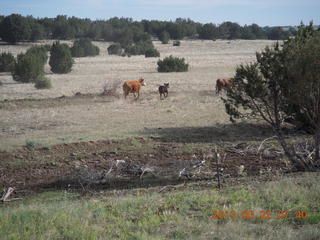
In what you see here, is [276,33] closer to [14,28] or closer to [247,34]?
[247,34]

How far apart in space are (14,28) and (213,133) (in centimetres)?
6067

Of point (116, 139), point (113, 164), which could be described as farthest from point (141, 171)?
point (116, 139)

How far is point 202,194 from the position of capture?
6836 millimetres

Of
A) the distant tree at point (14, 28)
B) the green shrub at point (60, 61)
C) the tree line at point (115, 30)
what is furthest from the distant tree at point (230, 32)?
the green shrub at point (60, 61)

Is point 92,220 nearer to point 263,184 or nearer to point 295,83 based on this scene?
point 263,184

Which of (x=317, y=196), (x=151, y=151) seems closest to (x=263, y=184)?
(x=317, y=196)

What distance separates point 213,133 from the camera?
15281 millimetres

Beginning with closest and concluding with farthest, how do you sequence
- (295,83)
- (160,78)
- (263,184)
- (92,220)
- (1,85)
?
1. (92,220)
2. (263,184)
3. (295,83)
4. (1,85)
5. (160,78)

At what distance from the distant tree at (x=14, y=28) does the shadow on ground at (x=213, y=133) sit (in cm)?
5874

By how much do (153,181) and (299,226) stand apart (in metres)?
5.29

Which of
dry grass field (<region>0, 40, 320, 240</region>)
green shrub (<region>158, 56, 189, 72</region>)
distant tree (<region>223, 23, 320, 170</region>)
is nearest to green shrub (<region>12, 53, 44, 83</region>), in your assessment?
dry grass field (<region>0, 40, 320, 240</region>)
